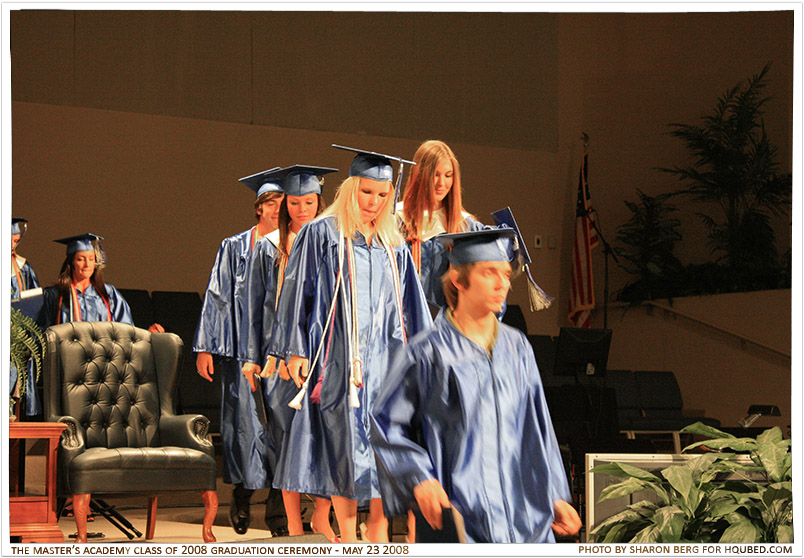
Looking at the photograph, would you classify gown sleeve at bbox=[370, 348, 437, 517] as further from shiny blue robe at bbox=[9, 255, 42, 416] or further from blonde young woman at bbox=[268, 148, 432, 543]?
shiny blue robe at bbox=[9, 255, 42, 416]

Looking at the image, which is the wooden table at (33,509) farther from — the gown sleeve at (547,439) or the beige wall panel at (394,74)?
the beige wall panel at (394,74)

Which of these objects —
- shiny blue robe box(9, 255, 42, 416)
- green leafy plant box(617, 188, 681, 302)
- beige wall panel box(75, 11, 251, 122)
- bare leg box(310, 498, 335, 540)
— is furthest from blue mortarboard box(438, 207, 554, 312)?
green leafy plant box(617, 188, 681, 302)

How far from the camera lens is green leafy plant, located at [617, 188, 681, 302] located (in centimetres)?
976

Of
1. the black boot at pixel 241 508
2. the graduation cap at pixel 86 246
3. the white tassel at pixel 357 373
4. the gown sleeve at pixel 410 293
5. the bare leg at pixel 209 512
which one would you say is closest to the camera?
the white tassel at pixel 357 373

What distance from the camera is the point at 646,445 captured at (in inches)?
215

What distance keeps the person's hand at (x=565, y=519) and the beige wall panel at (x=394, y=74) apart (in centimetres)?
678

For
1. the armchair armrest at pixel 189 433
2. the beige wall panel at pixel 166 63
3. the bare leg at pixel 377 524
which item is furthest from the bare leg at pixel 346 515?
the beige wall panel at pixel 166 63

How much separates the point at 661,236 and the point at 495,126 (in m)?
1.94

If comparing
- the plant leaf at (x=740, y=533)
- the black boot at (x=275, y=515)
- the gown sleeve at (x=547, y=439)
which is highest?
the gown sleeve at (x=547, y=439)

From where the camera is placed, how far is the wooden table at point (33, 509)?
399 centimetres

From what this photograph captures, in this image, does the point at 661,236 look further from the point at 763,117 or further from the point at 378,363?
the point at 378,363

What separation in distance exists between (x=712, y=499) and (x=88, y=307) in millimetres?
4197

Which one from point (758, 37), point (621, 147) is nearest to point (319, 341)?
point (621, 147)

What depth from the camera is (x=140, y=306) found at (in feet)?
25.6
